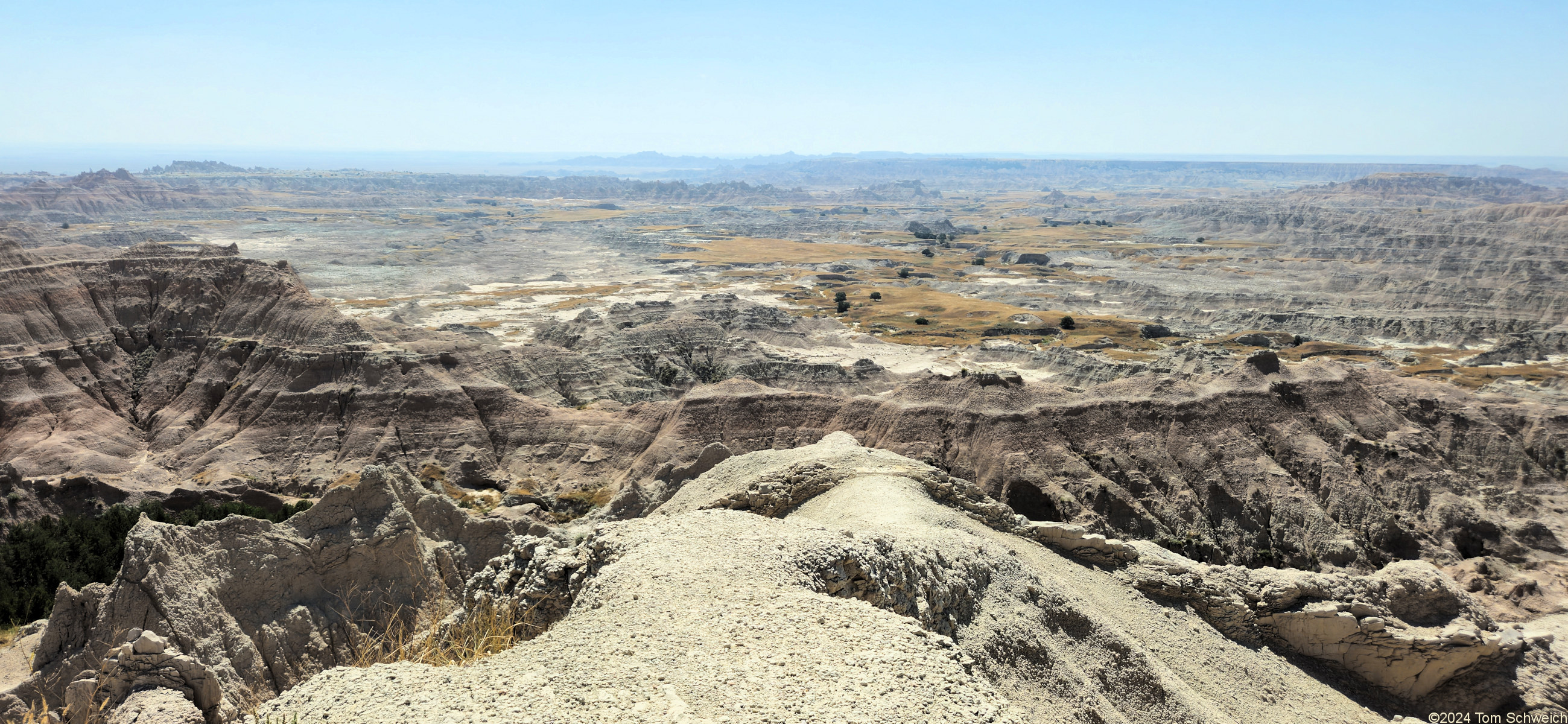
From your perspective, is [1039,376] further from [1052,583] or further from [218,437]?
[218,437]

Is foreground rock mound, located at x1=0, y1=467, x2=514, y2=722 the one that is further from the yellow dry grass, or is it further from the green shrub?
the green shrub

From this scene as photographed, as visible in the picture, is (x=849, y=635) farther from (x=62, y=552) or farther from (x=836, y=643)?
(x=62, y=552)

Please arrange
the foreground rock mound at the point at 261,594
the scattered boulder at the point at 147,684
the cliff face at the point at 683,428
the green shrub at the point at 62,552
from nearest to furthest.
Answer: the scattered boulder at the point at 147,684 < the foreground rock mound at the point at 261,594 < the green shrub at the point at 62,552 < the cliff face at the point at 683,428

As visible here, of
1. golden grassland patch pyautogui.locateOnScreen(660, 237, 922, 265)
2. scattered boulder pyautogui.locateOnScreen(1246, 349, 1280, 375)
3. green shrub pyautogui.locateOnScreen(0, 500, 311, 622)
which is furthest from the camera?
golden grassland patch pyautogui.locateOnScreen(660, 237, 922, 265)

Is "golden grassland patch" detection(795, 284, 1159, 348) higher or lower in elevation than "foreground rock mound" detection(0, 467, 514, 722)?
lower

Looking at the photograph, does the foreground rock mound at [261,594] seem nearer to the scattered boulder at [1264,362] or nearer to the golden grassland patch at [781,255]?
the scattered boulder at [1264,362]

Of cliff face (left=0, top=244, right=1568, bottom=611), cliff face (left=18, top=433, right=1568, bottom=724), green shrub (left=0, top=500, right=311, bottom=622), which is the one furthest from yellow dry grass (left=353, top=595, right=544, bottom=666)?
cliff face (left=0, top=244, right=1568, bottom=611)

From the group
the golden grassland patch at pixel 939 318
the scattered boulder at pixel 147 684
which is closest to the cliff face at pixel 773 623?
the scattered boulder at pixel 147 684
